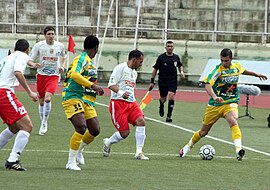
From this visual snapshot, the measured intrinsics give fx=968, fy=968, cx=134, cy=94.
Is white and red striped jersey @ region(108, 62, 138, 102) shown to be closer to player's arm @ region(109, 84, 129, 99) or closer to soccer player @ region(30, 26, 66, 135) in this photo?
player's arm @ region(109, 84, 129, 99)

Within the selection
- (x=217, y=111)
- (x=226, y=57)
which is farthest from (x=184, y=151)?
(x=226, y=57)

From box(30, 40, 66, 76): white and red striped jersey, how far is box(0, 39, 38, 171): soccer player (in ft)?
21.3

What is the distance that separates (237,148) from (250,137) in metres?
5.05

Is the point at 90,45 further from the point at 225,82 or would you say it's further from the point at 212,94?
the point at 225,82

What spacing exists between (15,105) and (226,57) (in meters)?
4.38

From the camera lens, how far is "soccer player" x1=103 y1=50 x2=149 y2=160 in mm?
16609

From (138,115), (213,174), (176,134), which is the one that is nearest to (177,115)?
(176,134)

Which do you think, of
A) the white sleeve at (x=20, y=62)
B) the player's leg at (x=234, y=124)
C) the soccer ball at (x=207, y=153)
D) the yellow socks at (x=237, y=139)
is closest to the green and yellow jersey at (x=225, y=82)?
the player's leg at (x=234, y=124)

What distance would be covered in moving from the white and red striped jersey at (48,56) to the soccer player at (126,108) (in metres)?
4.30

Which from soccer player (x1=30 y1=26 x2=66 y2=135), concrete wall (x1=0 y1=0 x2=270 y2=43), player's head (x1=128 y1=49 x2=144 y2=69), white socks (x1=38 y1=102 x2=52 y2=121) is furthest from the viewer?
concrete wall (x1=0 y1=0 x2=270 y2=43)

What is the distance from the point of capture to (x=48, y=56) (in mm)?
20953

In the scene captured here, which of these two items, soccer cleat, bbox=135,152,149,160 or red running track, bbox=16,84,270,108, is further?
red running track, bbox=16,84,270,108

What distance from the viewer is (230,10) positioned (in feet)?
137

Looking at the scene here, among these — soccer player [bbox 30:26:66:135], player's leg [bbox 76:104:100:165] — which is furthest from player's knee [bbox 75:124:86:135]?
soccer player [bbox 30:26:66:135]
